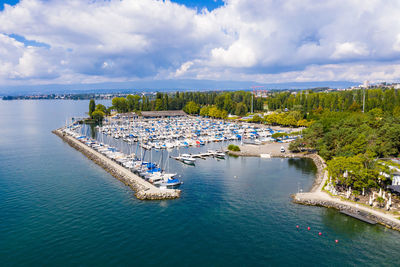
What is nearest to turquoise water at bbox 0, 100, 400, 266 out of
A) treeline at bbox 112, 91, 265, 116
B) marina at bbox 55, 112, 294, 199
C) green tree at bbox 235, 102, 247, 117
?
marina at bbox 55, 112, 294, 199

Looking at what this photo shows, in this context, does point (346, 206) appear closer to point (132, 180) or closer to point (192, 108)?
point (132, 180)

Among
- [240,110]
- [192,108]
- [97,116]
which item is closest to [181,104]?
[192,108]

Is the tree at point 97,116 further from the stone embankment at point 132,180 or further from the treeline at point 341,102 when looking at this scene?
the treeline at point 341,102

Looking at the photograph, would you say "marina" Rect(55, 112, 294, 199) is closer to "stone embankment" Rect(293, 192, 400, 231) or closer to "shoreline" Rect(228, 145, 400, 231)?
"stone embankment" Rect(293, 192, 400, 231)

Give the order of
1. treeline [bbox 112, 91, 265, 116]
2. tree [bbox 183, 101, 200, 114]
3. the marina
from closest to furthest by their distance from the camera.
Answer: the marina < treeline [bbox 112, 91, 265, 116] < tree [bbox 183, 101, 200, 114]

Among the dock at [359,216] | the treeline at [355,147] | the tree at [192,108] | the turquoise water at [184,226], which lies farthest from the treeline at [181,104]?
the dock at [359,216]
